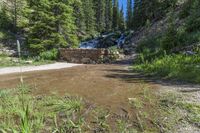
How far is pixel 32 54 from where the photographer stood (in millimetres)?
27297

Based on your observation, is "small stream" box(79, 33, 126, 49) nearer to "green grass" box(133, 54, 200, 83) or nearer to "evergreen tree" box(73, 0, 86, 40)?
"evergreen tree" box(73, 0, 86, 40)

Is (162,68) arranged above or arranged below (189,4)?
below

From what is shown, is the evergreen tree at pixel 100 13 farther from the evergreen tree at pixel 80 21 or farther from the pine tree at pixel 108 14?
the evergreen tree at pixel 80 21

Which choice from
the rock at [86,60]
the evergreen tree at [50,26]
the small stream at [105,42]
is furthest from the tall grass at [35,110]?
the small stream at [105,42]

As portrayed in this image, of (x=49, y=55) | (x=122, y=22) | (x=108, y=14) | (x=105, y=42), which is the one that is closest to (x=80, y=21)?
(x=122, y=22)

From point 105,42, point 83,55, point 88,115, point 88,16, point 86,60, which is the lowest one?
point 86,60

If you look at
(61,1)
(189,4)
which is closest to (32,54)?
(61,1)

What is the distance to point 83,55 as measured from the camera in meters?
23.4

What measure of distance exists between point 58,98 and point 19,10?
5639 centimetres

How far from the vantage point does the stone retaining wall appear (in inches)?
911

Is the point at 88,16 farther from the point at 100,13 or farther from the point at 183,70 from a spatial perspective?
the point at 183,70

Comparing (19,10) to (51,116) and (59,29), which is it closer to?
(59,29)

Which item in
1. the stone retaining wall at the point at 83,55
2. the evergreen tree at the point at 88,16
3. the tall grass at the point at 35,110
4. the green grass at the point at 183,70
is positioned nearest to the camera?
the tall grass at the point at 35,110

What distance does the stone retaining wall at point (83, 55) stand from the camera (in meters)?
23.1
